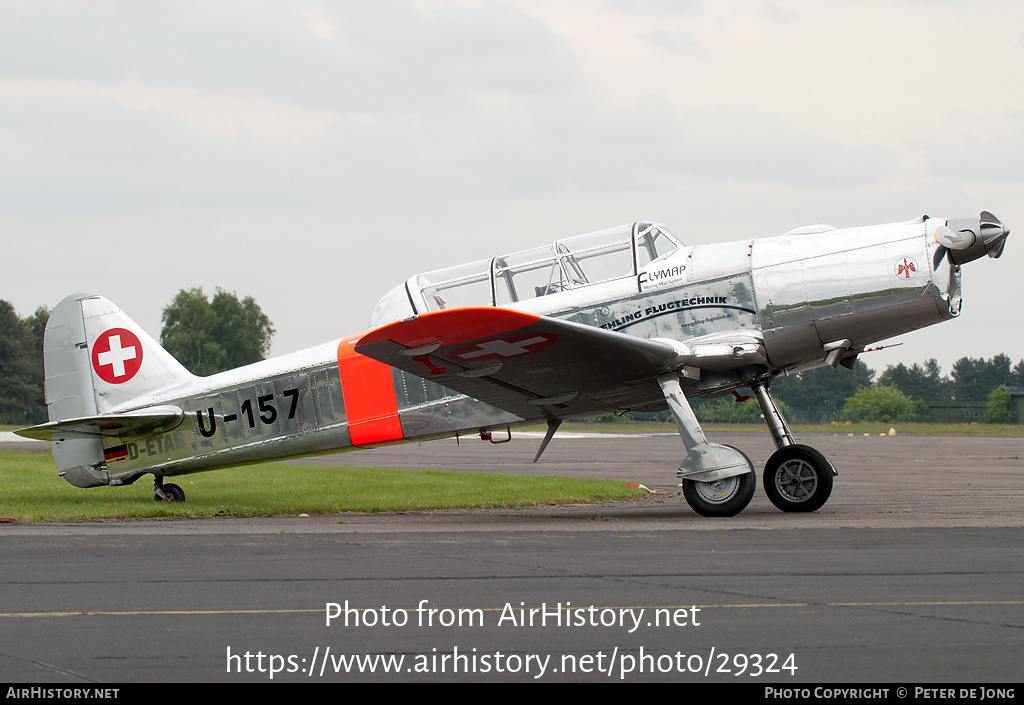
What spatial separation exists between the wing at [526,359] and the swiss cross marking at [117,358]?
6136mm

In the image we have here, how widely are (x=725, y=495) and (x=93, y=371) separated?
1011cm

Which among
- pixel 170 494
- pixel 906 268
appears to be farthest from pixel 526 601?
pixel 170 494

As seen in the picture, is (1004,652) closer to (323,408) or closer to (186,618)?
(186,618)

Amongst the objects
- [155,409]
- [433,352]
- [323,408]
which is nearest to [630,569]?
[433,352]

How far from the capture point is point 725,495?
37.6ft

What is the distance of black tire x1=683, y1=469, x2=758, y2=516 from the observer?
11414mm

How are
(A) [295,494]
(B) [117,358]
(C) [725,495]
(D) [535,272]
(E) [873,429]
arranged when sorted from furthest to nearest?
(E) [873,429] → (A) [295,494] → (B) [117,358] → (D) [535,272] → (C) [725,495]

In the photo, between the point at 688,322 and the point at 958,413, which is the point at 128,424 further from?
the point at 958,413

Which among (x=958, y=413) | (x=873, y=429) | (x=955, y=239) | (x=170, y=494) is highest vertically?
(x=955, y=239)

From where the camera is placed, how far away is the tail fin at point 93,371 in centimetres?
1531

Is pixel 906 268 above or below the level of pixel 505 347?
above

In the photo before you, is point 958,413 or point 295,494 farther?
point 958,413

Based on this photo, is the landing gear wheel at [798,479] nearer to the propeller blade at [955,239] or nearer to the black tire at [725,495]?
the black tire at [725,495]

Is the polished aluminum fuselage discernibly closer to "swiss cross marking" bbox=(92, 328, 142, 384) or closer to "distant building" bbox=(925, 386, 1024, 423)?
"swiss cross marking" bbox=(92, 328, 142, 384)
